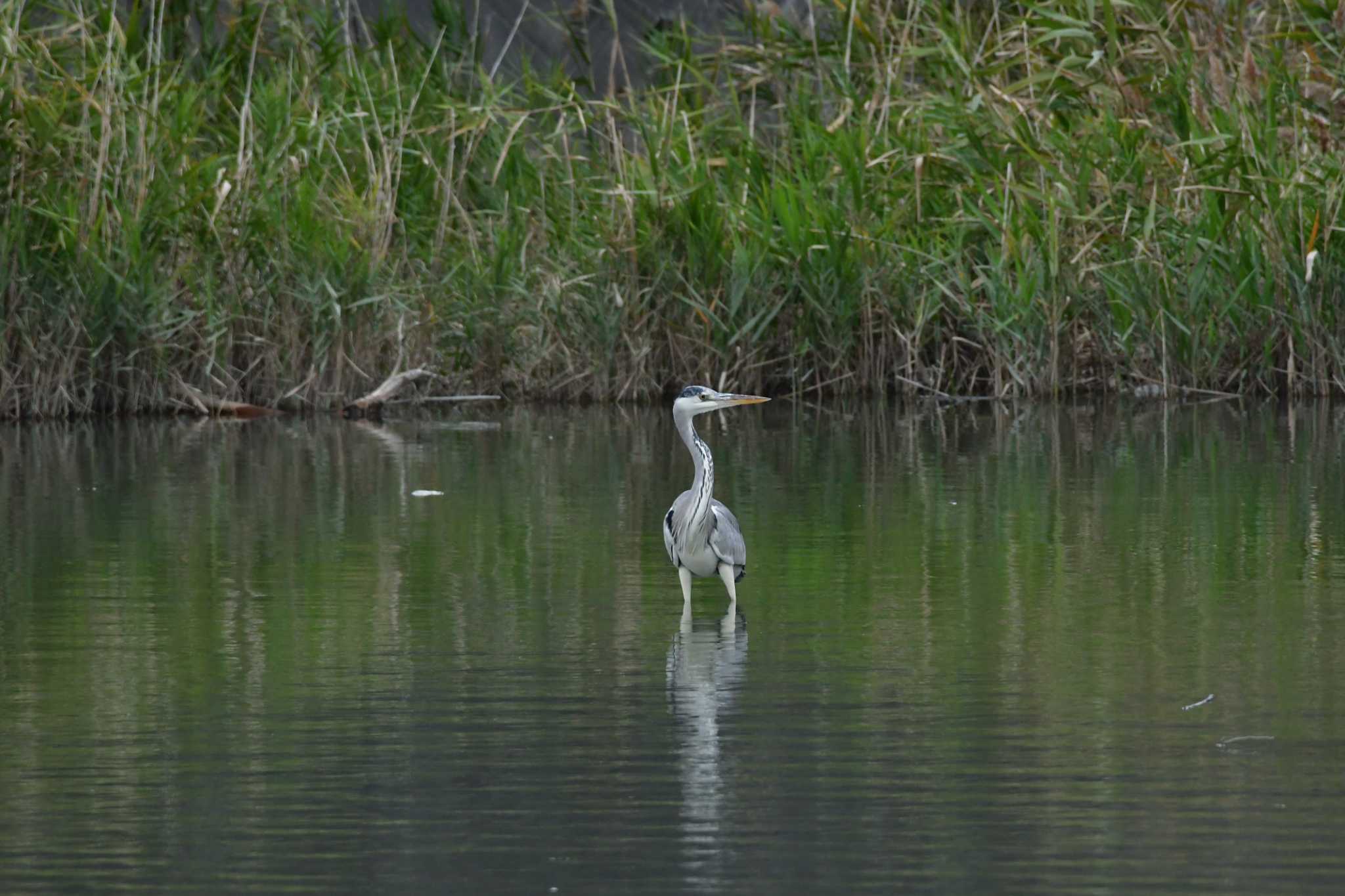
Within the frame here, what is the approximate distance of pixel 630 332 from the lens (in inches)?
602

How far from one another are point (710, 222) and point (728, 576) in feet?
25.7

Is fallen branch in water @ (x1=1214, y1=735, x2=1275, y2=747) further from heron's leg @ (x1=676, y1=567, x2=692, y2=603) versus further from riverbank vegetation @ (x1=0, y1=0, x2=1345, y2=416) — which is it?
riverbank vegetation @ (x1=0, y1=0, x2=1345, y2=416)

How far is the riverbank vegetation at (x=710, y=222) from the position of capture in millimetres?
14016

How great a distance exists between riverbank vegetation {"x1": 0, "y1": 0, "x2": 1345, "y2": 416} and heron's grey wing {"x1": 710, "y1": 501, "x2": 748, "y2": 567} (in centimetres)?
739

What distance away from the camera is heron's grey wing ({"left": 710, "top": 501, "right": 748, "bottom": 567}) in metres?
7.21

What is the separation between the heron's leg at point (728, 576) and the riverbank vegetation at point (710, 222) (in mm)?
7418

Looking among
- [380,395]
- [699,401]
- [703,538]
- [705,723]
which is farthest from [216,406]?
[705,723]

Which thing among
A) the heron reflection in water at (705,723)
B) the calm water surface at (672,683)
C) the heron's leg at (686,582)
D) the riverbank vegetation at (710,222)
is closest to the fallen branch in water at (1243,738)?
the calm water surface at (672,683)

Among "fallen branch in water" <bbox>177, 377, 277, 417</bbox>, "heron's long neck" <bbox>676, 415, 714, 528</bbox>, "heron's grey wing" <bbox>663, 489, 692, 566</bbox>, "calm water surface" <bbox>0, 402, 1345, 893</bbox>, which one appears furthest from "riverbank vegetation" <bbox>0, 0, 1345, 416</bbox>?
"heron's grey wing" <bbox>663, 489, 692, 566</bbox>

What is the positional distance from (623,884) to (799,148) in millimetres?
12207

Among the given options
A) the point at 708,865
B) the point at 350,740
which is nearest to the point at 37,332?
the point at 350,740

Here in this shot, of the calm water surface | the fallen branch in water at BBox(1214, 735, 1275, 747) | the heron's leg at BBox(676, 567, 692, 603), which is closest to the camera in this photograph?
the calm water surface

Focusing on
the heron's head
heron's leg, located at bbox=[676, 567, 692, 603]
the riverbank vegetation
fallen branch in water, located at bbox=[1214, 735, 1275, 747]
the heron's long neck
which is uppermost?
the riverbank vegetation

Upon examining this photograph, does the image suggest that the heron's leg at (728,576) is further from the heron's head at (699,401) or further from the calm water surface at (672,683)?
the heron's head at (699,401)
